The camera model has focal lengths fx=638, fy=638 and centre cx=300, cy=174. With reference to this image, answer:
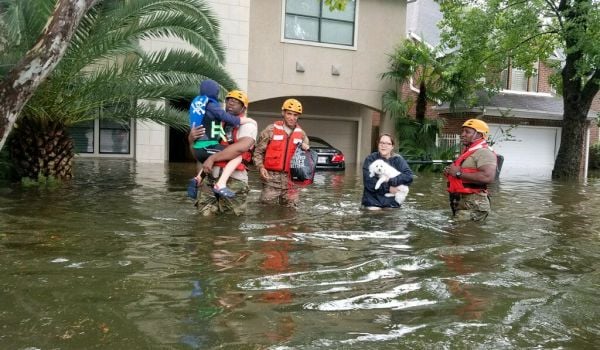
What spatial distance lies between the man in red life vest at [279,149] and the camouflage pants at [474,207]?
2201 millimetres

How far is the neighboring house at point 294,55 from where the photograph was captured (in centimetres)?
2022

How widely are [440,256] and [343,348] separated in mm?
2814

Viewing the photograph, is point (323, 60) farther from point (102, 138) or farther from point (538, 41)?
point (102, 138)

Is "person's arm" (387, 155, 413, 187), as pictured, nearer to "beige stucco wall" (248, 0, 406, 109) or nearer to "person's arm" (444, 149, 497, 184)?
"person's arm" (444, 149, 497, 184)

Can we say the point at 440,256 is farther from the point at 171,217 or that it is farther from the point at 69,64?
the point at 69,64

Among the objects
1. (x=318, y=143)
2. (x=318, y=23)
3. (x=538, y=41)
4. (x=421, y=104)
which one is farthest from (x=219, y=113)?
(x=538, y=41)

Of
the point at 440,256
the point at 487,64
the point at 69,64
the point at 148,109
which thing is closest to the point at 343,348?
the point at 440,256

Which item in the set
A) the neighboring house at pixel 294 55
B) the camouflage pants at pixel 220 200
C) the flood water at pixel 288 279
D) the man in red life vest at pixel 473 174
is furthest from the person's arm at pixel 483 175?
the neighboring house at pixel 294 55

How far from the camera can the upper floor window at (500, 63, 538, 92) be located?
27.4 metres

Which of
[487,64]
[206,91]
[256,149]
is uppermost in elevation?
[487,64]

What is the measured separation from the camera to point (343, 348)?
3.52 metres

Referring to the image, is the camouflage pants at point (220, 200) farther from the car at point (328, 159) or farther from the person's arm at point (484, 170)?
the car at point (328, 159)

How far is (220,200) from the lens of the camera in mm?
7719

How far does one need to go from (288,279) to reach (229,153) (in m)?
2.65
